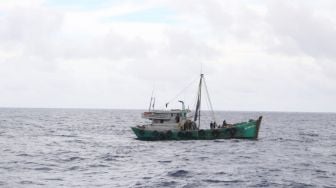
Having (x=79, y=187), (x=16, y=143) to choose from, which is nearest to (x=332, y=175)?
(x=79, y=187)

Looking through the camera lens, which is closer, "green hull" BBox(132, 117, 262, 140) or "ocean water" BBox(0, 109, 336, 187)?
"ocean water" BBox(0, 109, 336, 187)

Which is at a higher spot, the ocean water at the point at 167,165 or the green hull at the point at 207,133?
the green hull at the point at 207,133

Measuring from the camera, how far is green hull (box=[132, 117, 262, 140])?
63.3 m

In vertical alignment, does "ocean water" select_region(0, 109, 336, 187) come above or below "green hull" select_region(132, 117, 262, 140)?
below

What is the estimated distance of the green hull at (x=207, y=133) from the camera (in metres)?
63.3

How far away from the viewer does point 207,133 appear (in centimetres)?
6347

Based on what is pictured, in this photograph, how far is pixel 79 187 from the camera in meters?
30.9

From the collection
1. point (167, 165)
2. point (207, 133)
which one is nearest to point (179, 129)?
point (207, 133)

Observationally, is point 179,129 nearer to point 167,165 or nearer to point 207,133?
point 207,133

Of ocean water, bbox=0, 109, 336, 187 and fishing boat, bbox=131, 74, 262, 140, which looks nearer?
ocean water, bbox=0, 109, 336, 187

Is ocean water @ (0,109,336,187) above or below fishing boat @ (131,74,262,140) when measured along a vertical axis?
below

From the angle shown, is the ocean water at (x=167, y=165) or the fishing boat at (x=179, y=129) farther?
the fishing boat at (x=179, y=129)

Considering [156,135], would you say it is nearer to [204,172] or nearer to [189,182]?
[204,172]

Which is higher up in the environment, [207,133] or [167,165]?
[207,133]
